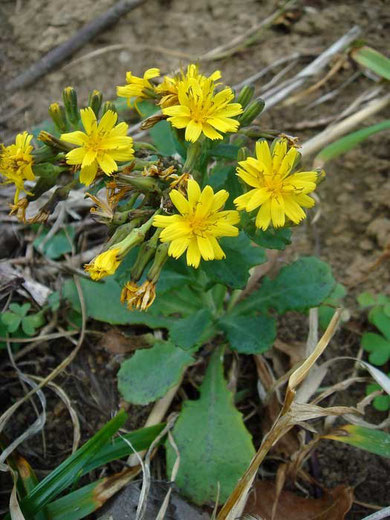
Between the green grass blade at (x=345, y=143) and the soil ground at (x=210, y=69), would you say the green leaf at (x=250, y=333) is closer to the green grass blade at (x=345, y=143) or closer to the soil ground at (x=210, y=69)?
the soil ground at (x=210, y=69)

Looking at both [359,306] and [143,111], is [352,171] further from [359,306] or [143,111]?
[143,111]

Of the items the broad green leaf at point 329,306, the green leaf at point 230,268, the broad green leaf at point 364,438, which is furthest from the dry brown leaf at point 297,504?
the green leaf at point 230,268

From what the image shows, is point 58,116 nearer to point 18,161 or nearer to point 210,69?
point 18,161

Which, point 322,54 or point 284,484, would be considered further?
point 322,54

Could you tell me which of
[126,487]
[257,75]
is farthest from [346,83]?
[126,487]

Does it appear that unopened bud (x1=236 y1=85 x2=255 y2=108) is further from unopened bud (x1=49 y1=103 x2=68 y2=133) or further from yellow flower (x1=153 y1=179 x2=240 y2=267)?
unopened bud (x1=49 y1=103 x2=68 y2=133)

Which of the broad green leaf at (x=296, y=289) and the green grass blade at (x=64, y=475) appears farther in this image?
the broad green leaf at (x=296, y=289)

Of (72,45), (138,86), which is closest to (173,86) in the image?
(138,86)
